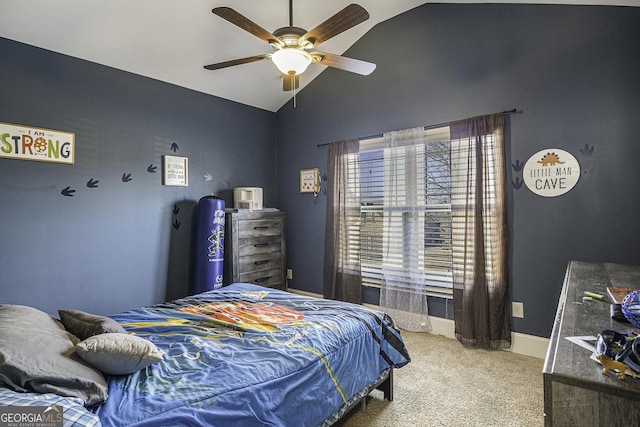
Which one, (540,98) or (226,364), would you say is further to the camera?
(540,98)

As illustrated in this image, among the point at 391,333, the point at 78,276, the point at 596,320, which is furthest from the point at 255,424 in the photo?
the point at 78,276

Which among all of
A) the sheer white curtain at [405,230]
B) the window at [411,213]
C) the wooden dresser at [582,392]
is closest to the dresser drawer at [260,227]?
the window at [411,213]

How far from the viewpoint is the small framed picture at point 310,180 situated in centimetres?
418

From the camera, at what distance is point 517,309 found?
2814mm

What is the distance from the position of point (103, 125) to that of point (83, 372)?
2.63m

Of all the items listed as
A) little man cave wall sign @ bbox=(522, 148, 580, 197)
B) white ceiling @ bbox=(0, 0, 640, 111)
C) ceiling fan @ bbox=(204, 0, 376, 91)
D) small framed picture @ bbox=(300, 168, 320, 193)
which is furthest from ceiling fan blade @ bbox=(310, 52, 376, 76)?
small framed picture @ bbox=(300, 168, 320, 193)

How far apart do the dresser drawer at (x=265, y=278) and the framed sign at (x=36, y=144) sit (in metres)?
1.99

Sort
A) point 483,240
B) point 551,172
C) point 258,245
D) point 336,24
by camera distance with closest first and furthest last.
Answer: point 336,24 → point 551,172 → point 483,240 → point 258,245

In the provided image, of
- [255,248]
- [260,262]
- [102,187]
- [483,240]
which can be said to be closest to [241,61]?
[102,187]

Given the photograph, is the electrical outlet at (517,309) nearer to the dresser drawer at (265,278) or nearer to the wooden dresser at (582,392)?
the wooden dresser at (582,392)

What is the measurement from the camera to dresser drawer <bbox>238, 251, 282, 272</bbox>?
3.76 m

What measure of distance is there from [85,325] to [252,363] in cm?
79

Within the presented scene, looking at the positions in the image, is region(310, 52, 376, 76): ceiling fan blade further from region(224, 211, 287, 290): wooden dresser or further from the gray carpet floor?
the gray carpet floor

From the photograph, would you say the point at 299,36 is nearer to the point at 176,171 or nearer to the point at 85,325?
the point at 85,325
